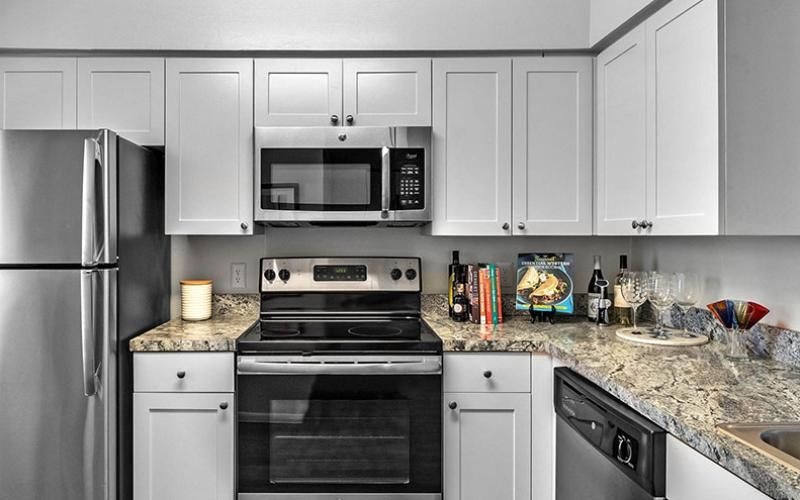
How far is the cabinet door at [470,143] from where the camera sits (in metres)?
2.34

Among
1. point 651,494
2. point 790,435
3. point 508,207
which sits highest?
point 508,207

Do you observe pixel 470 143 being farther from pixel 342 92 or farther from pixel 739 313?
pixel 739 313

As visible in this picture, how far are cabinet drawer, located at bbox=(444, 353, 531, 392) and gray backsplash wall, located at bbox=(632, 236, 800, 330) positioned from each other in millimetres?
785

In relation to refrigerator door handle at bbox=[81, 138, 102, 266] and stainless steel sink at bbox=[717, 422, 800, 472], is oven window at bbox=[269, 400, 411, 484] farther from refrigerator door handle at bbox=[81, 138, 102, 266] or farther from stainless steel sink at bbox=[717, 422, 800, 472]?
stainless steel sink at bbox=[717, 422, 800, 472]

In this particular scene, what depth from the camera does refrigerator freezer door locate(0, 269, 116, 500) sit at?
1885mm

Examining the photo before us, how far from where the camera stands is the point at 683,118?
1.74 metres

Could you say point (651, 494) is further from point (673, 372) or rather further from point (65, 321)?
point (65, 321)

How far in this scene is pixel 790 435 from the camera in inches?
43.3

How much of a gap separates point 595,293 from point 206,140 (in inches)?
70.8

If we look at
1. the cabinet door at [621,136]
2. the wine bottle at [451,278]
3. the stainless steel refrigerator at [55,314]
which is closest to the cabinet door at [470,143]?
the wine bottle at [451,278]

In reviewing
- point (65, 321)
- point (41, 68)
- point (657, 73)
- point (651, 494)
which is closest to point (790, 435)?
point (651, 494)

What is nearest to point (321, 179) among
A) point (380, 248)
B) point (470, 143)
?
point (380, 248)

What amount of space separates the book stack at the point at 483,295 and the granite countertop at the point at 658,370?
76 mm

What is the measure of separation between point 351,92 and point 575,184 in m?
1.04
